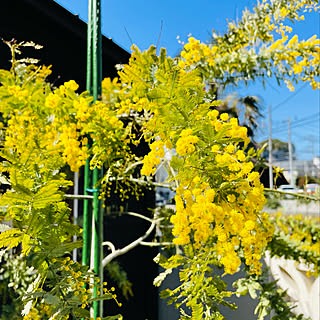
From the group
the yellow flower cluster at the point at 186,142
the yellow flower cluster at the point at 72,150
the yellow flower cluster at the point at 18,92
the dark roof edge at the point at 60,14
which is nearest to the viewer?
the yellow flower cluster at the point at 186,142

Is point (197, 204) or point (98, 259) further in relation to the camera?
point (98, 259)

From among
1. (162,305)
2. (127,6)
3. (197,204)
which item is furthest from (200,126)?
(162,305)

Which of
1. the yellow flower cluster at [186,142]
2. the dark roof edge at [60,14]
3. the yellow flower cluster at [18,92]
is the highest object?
the dark roof edge at [60,14]

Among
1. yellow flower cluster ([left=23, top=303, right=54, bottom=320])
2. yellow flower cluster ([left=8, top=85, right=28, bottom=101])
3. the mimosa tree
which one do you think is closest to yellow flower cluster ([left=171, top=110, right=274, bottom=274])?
the mimosa tree

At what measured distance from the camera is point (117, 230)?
2936mm

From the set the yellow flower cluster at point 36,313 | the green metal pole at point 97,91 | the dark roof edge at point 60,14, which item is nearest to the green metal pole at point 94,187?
the green metal pole at point 97,91

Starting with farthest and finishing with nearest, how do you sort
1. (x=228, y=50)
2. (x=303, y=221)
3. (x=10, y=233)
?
(x=303, y=221) < (x=228, y=50) < (x=10, y=233)

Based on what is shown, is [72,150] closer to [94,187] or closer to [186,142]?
[94,187]

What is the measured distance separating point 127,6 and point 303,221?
221cm

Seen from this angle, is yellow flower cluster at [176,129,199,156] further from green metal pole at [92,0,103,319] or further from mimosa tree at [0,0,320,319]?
green metal pole at [92,0,103,319]

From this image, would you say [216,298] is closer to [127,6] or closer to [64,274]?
[64,274]

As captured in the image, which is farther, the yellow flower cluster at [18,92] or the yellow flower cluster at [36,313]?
the yellow flower cluster at [18,92]

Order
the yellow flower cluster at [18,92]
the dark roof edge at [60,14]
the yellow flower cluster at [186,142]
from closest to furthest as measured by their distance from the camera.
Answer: the yellow flower cluster at [186,142] → the yellow flower cluster at [18,92] → the dark roof edge at [60,14]

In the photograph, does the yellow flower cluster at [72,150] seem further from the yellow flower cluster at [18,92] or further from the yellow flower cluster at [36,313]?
the yellow flower cluster at [36,313]
